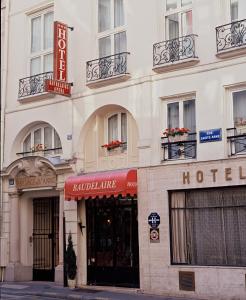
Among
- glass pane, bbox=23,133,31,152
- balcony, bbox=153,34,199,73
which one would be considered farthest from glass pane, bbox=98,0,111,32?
glass pane, bbox=23,133,31,152

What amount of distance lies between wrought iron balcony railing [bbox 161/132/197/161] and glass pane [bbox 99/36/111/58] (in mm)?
3901

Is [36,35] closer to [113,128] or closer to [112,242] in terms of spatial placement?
[113,128]

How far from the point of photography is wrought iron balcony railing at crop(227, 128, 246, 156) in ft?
50.5

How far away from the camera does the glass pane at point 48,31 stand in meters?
21.1

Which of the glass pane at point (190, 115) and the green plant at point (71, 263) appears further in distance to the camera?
the green plant at point (71, 263)

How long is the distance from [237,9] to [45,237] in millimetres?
10502

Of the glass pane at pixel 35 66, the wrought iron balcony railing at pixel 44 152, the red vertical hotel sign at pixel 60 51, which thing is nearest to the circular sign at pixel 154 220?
the wrought iron balcony railing at pixel 44 152

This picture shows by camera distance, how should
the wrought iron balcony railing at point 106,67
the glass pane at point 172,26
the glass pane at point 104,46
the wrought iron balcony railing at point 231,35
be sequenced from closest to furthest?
the wrought iron balcony railing at point 231,35
the glass pane at point 172,26
the wrought iron balcony railing at point 106,67
the glass pane at point 104,46

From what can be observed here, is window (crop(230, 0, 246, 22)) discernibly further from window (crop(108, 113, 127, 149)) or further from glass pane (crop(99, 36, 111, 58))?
window (crop(108, 113, 127, 149))

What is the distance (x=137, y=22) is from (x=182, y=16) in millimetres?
1496

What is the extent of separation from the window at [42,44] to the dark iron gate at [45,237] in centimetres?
479

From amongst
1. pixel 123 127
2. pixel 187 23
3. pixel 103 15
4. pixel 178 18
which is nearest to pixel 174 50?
pixel 187 23

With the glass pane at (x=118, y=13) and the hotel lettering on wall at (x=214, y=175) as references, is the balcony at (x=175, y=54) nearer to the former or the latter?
the glass pane at (x=118, y=13)

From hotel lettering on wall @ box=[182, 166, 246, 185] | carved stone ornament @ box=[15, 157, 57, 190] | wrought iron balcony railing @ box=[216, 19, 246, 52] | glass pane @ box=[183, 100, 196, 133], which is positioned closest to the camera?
hotel lettering on wall @ box=[182, 166, 246, 185]
